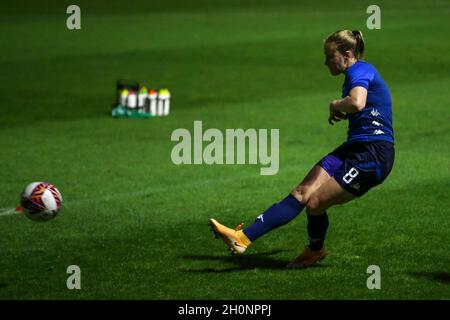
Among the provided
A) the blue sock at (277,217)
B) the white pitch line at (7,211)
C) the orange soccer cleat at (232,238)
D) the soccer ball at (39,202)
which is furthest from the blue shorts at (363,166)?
the white pitch line at (7,211)

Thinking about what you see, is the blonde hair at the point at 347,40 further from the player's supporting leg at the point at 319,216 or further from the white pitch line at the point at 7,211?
the white pitch line at the point at 7,211

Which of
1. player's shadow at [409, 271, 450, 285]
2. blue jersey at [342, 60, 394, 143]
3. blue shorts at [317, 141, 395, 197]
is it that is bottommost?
player's shadow at [409, 271, 450, 285]

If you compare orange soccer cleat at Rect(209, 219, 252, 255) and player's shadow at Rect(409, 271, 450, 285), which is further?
orange soccer cleat at Rect(209, 219, 252, 255)

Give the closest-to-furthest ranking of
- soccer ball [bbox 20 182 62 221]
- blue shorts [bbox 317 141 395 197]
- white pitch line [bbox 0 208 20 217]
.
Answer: blue shorts [bbox 317 141 395 197] → soccer ball [bbox 20 182 62 221] → white pitch line [bbox 0 208 20 217]

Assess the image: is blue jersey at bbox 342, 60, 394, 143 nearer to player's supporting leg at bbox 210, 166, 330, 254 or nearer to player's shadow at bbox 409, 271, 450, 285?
player's supporting leg at bbox 210, 166, 330, 254

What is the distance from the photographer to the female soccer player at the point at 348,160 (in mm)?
9344

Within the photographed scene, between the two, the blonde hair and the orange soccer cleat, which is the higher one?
the blonde hair

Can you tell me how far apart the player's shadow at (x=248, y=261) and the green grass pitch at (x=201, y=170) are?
0.07ft

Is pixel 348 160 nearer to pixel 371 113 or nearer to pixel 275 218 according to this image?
pixel 371 113

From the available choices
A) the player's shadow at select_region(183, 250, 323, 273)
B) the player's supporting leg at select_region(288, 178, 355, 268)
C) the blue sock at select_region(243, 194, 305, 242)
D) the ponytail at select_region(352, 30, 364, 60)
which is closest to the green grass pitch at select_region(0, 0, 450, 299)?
the player's shadow at select_region(183, 250, 323, 273)

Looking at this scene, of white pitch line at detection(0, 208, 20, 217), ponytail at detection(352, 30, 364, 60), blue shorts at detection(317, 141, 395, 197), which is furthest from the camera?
white pitch line at detection(0, 208, 20, 217)

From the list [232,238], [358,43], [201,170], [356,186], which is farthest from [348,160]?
[201,170]

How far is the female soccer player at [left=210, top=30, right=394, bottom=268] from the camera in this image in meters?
9.34
